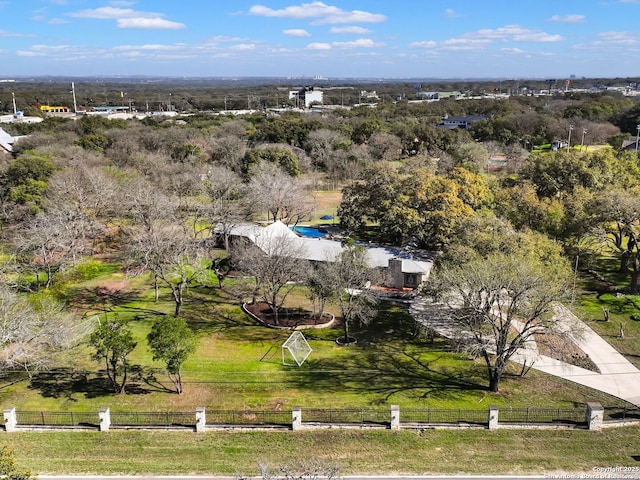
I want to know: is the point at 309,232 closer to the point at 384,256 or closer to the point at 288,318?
the point at 384,256

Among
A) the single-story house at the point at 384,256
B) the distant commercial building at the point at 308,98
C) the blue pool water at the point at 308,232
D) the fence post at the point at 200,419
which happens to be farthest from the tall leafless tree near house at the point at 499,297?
the distant commercial building at the point at 308,98

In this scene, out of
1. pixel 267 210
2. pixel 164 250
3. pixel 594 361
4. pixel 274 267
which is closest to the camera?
pixel 594 361

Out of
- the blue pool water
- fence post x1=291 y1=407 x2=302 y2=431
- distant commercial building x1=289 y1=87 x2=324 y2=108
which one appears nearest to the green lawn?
fence post x1=291 y1=407 x2=302 y2=431

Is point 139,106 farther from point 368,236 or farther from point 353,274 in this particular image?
point 353,274

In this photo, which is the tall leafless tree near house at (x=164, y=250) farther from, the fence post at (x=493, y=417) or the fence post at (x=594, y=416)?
the fence post at (x=594, y=416)

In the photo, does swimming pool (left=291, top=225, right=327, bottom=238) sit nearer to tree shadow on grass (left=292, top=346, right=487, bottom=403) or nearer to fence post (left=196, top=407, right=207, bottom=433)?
tree shadow on grass (left=292, top=346, right=487, bottom=403)

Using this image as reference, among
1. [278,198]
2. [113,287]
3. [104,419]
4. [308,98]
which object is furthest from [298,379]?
[308,98]
